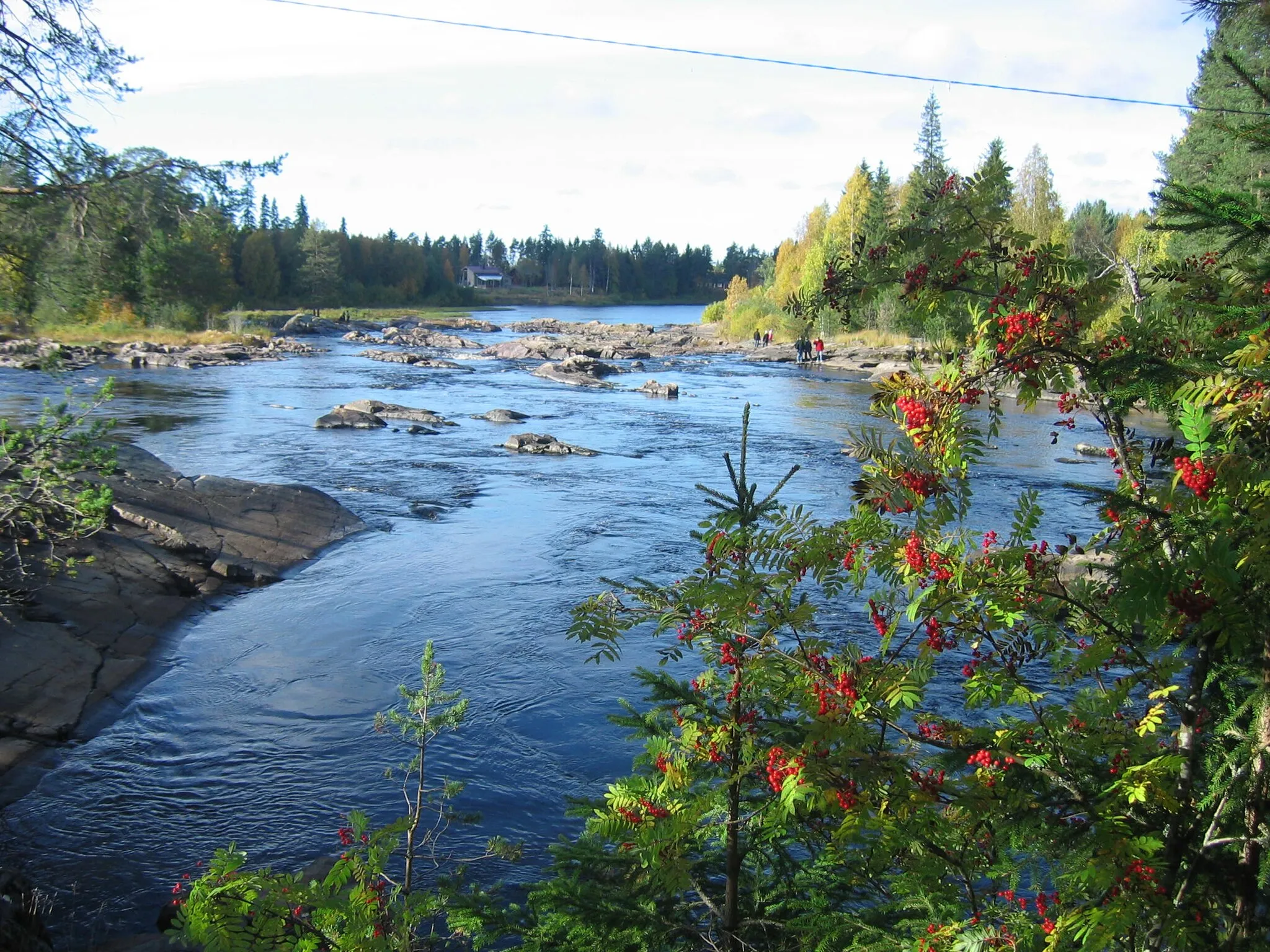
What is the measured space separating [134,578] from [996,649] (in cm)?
1275

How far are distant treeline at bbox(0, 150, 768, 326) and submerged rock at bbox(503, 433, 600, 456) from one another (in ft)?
29.7

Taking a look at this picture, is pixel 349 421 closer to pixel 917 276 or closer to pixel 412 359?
pixel 412 359

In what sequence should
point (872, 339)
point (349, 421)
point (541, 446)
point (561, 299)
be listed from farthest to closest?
point (561, 299)
point (872, 339)
point (349, 421)
point (541, 446)

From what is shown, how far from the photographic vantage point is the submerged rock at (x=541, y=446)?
2475 cm

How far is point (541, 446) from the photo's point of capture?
2498 centimetres

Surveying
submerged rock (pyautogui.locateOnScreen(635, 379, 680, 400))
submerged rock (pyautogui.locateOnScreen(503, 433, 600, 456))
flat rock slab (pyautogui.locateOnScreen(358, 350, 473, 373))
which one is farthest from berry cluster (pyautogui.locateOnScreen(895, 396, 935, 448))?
flat rock slab (pyautogui.locateOnScreen(358, 350, 473, 373))

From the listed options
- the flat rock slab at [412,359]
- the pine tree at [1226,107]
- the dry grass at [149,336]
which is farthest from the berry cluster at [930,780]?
the flat rock slab at [412,359]

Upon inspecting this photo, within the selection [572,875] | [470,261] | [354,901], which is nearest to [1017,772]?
[572,875]

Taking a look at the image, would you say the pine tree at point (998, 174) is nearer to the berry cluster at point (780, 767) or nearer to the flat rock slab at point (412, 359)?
the berry cluster at point (780, 767)

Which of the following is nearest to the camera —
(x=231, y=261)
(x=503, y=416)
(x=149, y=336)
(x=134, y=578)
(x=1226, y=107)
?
(x=134, y=578)

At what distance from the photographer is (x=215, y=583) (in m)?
14.3

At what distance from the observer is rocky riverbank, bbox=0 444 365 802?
32.8 feet

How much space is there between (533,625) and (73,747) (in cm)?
555

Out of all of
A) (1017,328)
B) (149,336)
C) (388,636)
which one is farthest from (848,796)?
(149,336)
